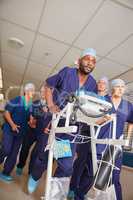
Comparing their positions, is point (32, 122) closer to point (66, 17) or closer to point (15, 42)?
point (66, 17)

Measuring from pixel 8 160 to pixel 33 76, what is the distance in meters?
3.41

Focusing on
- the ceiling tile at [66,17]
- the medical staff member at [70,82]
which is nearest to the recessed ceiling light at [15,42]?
the ceiling tile at [66,17]

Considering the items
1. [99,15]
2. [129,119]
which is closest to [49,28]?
[99,15]

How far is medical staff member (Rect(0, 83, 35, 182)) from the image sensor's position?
6.76ft

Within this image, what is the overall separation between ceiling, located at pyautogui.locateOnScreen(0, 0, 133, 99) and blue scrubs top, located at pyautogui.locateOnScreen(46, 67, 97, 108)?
1.07 m

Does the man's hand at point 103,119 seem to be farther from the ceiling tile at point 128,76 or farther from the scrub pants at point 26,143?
the ceiling tile at point 128,76

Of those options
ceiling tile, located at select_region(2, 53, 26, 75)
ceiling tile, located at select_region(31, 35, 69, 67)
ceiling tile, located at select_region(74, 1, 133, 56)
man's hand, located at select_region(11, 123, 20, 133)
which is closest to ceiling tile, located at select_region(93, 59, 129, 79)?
ceiling tile, located at select_region(74, 1, 133, 56)

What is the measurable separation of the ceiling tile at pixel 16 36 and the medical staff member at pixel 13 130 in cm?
133

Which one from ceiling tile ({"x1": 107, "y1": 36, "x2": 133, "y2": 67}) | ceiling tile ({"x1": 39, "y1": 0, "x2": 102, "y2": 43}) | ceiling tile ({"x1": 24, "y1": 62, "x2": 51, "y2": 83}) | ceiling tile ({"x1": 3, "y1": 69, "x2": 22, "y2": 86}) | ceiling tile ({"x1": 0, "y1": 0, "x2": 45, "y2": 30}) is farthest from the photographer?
ceiling tile ({"x1": 3, "y1": 69, "x2": 22, "y2": 86})

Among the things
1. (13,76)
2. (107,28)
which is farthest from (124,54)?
(13,76)

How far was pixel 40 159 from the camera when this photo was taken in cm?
169

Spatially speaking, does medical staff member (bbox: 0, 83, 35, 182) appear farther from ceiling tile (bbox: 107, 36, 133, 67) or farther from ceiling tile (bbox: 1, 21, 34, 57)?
ceiling tile (bbox: 107, 36, 133, 67)

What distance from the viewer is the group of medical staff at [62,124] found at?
1.53 metres

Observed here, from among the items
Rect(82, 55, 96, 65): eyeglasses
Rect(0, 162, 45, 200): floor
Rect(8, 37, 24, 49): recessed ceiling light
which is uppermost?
Rect(8, 37, 24, 49): recessed ceiling light
